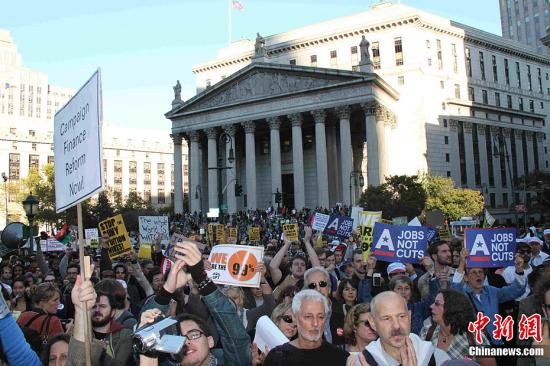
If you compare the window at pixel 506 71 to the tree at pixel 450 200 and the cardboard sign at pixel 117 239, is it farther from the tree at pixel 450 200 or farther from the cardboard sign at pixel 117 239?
the cardboard sign at pixel 117 239

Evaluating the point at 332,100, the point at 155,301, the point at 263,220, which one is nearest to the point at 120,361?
the point at 155,301

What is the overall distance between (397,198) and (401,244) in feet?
113

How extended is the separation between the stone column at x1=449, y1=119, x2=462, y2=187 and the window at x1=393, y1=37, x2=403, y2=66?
10.1 metres

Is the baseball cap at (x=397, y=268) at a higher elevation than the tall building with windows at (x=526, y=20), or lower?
lower

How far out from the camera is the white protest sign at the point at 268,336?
4.78 metres

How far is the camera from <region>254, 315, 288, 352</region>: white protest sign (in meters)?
4.78

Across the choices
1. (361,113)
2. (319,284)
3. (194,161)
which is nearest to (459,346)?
(319,284)

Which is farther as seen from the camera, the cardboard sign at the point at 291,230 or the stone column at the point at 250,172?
the stone column at the point at 250,172

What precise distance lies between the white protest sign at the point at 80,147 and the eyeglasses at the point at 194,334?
149 centimetres

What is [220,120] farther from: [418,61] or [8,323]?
[8,323]

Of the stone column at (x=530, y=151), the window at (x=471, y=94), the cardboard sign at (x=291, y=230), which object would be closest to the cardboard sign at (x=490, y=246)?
the cardboard sign at (x=291, y=230)

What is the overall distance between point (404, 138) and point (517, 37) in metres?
59.0

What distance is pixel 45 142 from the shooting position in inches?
4178

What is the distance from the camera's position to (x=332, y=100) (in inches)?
2168
